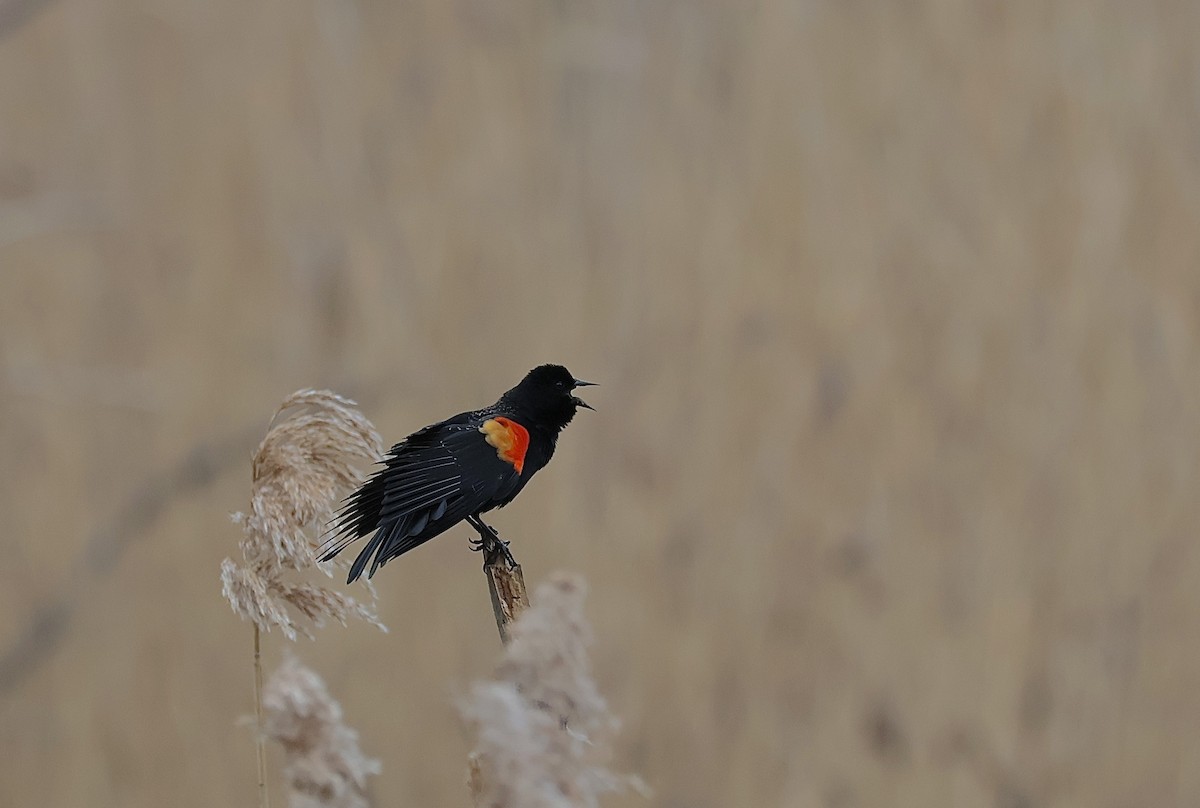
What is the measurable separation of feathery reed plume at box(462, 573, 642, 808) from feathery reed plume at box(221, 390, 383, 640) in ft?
0.65

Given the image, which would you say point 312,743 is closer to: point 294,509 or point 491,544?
point 294,509

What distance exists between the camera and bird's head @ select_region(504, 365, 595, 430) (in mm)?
1186

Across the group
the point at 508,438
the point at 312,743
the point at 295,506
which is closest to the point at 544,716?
the point at 312,743

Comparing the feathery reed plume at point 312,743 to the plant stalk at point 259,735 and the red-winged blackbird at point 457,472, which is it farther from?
the red-winged blackbird at point 457,472

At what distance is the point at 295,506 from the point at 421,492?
116 mm

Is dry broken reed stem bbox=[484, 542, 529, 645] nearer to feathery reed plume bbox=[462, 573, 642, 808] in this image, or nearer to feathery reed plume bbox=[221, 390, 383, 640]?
feathery reed plume bbox=[221, 390, 383, 640]

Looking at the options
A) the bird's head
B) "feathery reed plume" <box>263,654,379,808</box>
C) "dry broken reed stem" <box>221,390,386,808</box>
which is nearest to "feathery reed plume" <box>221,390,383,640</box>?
"dry broken reed stem" <box>221,390,386,808</box>

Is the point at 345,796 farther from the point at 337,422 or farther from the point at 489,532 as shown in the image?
the point at 489,532

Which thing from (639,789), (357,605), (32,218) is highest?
(32,218)

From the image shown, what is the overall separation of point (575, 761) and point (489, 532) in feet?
1.87

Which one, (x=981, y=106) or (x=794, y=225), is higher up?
(x=981, y=106)

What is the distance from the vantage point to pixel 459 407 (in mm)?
2391

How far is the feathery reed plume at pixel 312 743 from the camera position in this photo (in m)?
0.66

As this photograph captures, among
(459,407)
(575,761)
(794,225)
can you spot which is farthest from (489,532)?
(794,225)
